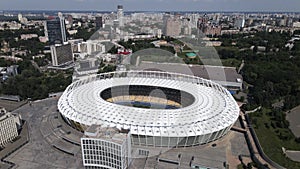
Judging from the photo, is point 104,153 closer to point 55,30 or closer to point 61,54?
point 61,54

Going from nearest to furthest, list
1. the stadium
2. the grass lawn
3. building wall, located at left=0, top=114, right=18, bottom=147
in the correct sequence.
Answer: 1. the grass lawn
2. the stadium
3. building wall, located at left=0, top=114, right=18, bottom=147

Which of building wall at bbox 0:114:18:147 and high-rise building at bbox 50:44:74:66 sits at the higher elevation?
high-rise building at bbox 50:44:74:66

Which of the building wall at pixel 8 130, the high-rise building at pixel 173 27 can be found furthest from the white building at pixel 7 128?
the high-rise building at pixel 173 27

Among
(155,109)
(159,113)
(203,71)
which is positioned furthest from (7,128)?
(203,71)

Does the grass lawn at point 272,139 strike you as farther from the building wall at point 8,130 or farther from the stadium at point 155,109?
the building wall at point 8,130

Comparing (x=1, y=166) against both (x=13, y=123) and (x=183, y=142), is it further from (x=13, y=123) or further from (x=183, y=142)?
(x=183, y=142)

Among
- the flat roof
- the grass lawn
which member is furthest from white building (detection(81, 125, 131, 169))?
the flat roof

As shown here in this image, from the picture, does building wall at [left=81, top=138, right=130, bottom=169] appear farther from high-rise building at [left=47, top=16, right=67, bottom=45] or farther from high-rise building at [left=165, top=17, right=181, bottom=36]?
high-rise building at [left=165, top=17, right=181, bottom=36]
